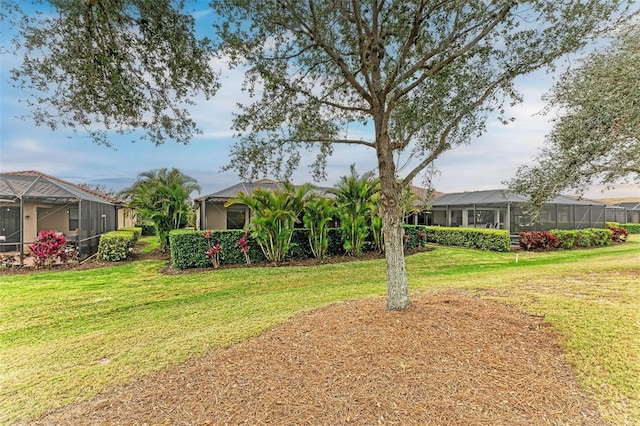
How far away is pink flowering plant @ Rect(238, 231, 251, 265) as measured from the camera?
11102mm

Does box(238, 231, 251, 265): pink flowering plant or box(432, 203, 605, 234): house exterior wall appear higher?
box(432, 203, 605, 234): house exterior wall

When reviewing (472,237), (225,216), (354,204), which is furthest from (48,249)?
(472,237)

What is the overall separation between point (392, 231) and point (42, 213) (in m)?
18.4

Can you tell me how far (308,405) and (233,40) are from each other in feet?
16.4

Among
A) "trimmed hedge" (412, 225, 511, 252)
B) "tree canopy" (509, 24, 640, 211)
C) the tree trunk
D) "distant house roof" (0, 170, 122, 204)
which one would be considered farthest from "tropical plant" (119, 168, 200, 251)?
"tree canopy" (509, 24, 640, 211)

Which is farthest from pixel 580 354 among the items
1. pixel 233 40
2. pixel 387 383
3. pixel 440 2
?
pixel 233 40

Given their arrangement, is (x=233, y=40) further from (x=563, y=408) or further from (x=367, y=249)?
(x=367, y=249)

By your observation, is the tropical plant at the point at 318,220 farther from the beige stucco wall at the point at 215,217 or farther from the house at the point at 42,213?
the beige stucco wall at the point at 215,217

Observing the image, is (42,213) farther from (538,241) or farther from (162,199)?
(538,241)

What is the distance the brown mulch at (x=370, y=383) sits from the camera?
257 cm

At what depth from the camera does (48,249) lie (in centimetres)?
1050

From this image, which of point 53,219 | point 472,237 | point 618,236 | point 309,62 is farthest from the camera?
point 618,236

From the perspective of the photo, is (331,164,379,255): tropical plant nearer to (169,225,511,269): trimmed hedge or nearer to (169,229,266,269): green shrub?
(169,225,511,269): trimmed hedge

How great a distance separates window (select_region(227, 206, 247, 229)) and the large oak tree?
584 inches
